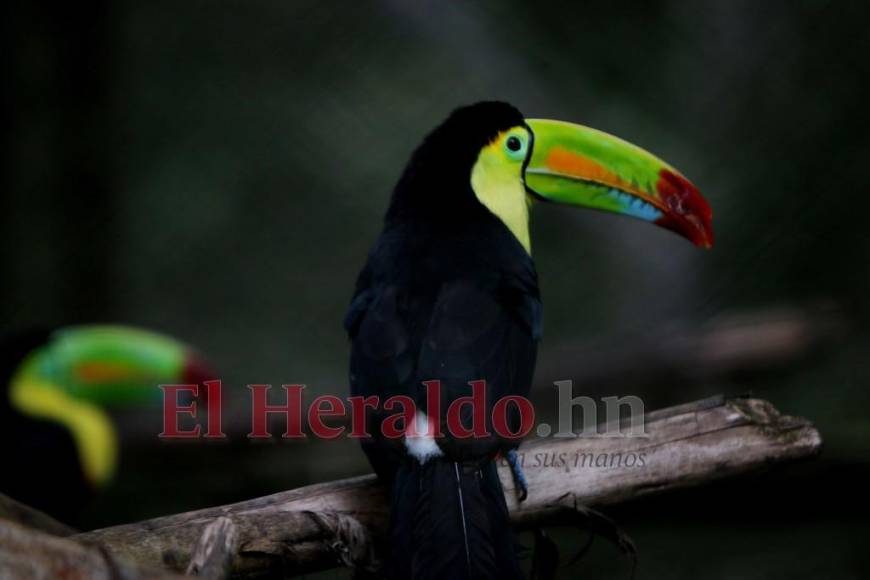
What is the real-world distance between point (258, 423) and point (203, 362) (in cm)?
66

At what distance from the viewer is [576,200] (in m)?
1.93

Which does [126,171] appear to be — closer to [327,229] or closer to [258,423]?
[327,229]

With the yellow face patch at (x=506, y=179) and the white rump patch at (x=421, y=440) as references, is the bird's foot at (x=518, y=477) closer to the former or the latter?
the white rump patch at (x=421, y=440)

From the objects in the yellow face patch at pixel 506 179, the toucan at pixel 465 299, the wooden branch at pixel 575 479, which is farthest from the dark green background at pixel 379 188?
the yellow face patch at pixel 506 179

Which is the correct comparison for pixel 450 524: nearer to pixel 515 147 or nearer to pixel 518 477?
pixel 518 477

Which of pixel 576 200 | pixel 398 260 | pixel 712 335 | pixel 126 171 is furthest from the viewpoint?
pixel 126 171

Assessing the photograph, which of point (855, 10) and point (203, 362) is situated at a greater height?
point (855, 10)

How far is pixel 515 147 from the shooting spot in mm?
1856

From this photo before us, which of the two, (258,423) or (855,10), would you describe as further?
(855,10)

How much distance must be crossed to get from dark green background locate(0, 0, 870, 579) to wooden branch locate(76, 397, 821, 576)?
0.10m

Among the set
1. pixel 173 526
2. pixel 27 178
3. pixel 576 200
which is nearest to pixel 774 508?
pixel 576 200

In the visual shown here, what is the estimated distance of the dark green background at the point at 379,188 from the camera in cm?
256

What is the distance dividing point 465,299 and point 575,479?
0.98ft

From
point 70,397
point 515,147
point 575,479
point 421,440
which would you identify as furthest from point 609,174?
point 70,397
